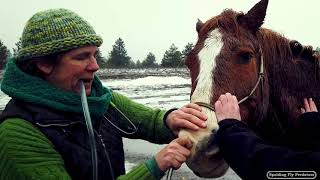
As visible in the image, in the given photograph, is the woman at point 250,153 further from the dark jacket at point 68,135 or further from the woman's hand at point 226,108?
the dark jacket at point 68,135

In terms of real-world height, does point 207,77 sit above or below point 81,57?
below

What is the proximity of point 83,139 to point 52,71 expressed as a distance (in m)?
0.45

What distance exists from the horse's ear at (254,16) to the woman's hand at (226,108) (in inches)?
35.5

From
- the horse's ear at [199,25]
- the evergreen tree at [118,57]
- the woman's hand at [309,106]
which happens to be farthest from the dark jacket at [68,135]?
the evergreen tree at [118,57]

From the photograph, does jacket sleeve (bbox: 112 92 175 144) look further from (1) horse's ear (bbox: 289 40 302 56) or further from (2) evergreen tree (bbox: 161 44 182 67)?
(2) evergreen tree (bbox: 161 44 182 67)

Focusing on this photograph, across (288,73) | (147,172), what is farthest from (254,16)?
(147,172)

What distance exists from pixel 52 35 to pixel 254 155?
49.7 inches

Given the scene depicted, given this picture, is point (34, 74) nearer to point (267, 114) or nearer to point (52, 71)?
point (52, 71)

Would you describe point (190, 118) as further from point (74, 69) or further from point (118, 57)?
point (118, 57)

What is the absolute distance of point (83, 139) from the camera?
2273mm

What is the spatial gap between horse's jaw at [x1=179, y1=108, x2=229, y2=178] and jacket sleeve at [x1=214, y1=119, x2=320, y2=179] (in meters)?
0.14

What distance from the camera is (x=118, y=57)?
83.1 meters

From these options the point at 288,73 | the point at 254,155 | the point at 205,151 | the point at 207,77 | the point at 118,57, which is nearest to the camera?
the point at 254,155

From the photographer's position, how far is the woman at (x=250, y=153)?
5.57 ft
